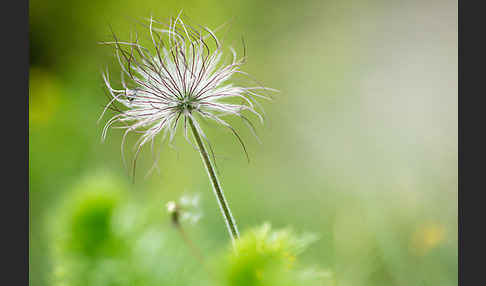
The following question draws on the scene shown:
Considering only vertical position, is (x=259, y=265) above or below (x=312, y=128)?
below

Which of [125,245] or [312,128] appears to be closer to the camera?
[125,245]

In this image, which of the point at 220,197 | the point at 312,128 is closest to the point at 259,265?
the point at 220,197

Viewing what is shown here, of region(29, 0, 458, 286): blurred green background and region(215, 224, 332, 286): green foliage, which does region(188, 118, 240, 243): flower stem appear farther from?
region(29, 0, 458, 286): blurred green background

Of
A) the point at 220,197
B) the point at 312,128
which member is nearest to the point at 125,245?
the point at 220,197

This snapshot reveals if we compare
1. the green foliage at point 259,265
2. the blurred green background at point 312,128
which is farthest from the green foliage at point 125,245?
the blurred green background at point 312,128

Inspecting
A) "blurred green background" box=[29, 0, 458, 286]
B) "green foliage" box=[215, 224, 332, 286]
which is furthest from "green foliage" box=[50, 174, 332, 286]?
"blurred green background" box=[29, 0, 458, 286]

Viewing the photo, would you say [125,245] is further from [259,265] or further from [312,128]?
[312,128]

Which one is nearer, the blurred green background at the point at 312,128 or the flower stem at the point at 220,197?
the flower stem at the point at 220,197

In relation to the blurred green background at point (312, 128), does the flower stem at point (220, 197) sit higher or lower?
lower

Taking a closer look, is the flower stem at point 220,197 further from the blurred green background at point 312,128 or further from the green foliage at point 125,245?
the blurred green background at point 312,128
